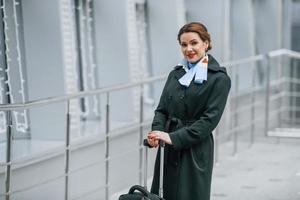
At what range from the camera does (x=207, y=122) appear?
2672mm

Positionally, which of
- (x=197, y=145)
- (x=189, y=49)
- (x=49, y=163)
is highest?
(x=189, y=49)

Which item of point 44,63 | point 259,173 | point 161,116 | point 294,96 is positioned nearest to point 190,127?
point 161,116

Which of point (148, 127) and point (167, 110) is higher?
point (167, 110)

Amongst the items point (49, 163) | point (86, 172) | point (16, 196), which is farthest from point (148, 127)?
point (16, 196)

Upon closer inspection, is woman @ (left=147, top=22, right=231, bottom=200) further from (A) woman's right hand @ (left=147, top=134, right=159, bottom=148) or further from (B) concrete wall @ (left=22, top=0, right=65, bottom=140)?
(B) concrete wall @ (left=22, top=0, right=65, bottom=140)

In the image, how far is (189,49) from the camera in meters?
2.68

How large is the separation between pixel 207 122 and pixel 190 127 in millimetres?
64

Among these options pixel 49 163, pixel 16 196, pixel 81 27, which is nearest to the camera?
pixel 16 196

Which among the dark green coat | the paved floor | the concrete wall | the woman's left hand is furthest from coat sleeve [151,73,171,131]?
the concrete wall

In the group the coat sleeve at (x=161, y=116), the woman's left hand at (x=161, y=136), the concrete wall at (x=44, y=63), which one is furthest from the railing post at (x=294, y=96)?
the woman's left hand at (x=161, y=136)

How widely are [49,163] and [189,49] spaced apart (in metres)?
1.74

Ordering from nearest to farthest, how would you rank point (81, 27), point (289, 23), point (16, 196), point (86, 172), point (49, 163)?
point (16, 196)
point (49, 163)
point (86, 172)
point (81, 27)
point (289, 23)

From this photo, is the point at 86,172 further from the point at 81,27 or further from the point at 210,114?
the point at 210,114

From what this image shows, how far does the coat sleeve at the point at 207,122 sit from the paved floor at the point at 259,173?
5.29 feet
